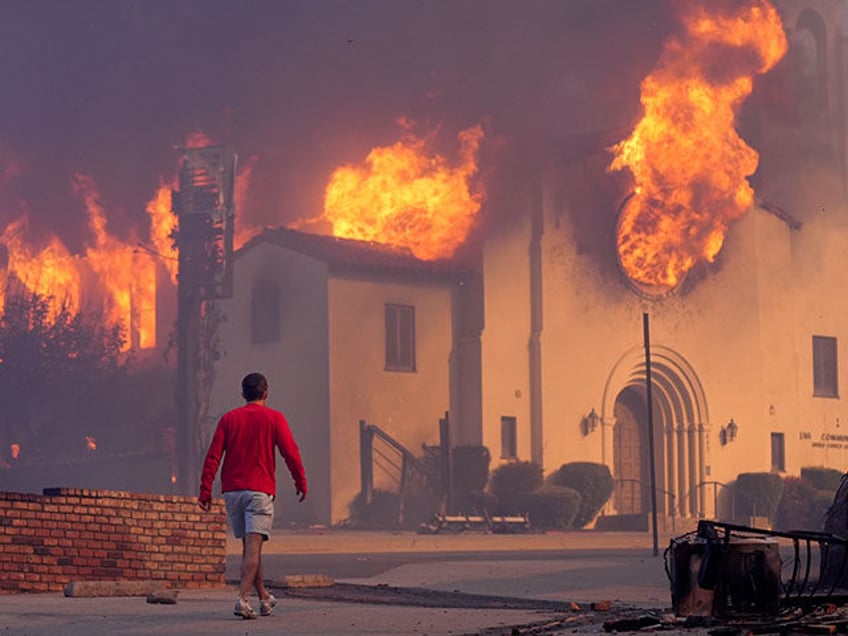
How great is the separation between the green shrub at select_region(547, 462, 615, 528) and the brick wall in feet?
80.7

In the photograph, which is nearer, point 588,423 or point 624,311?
point 588,423

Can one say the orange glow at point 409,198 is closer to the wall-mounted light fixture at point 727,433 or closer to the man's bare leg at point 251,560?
the wall-mounted light fixture at point 727,433

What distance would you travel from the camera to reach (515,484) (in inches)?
1494

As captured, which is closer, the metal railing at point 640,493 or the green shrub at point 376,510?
the green shrub at point 376,510

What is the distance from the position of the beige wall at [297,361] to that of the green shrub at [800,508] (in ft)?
41.0

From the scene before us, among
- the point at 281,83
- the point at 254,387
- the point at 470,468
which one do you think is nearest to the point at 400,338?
the point at 470,468

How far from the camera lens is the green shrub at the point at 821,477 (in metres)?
44.0

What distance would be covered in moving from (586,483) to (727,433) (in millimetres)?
6277

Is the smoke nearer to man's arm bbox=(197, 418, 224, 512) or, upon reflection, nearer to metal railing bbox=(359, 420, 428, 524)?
metal railing bbox=(359, 420, 428, 524)

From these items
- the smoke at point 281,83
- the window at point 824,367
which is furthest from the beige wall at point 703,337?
the smoke at point 281,83

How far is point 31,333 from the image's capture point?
49906mm

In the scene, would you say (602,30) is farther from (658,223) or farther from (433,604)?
(433,604)

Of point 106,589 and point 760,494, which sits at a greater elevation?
point 760,494

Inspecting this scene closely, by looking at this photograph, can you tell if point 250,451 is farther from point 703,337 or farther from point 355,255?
point 703,337
